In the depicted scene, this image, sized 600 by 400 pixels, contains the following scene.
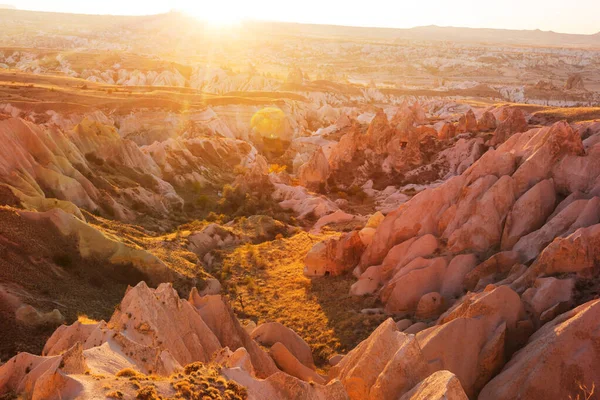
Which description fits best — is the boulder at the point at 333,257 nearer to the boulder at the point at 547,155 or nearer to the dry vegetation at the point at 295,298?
the dry vegetation at the point at 295,298

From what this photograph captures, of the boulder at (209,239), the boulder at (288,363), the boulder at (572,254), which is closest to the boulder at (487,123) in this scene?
the boulder at (209,239)

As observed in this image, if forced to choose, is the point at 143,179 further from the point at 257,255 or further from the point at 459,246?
the point at 459,246

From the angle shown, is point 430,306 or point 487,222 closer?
point 430,306

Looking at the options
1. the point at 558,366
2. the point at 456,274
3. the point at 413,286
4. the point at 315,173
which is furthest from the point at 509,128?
the point at 558,366

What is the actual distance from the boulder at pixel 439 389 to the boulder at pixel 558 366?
2.75m

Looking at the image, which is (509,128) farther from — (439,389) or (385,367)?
(439,389)

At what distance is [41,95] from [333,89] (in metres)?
61.6

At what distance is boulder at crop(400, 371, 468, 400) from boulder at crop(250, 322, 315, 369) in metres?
6.87

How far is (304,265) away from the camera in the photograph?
92.4ft

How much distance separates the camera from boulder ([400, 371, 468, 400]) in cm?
889

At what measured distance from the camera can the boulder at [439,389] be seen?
8891mm

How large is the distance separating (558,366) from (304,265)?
17465 millimetres

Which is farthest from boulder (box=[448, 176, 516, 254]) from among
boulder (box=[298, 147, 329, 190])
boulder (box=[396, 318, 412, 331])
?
boulder (box=[298, 147, 329, 190])

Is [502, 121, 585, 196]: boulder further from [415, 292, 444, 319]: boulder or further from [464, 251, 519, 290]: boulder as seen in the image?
[415, 292, 444, 319]: boulder
